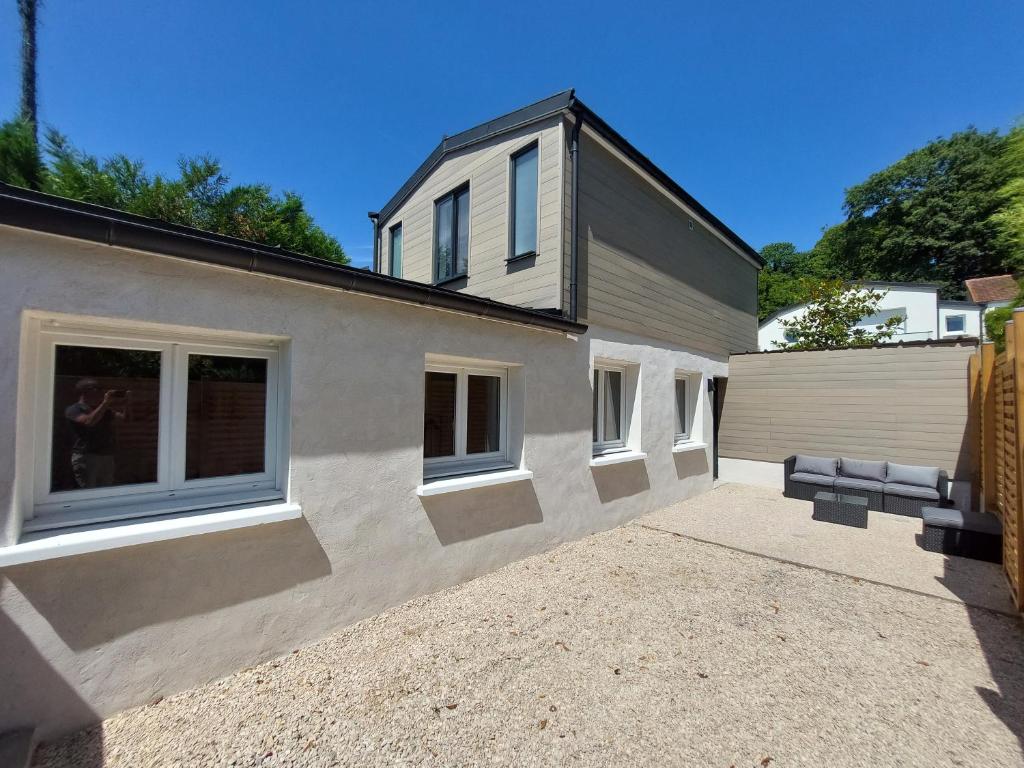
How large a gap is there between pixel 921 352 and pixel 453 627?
992cm

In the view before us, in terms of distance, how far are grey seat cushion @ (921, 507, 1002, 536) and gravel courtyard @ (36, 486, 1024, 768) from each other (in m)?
1.99

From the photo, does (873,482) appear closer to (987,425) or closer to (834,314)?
(987,425)

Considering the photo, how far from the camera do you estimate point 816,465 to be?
865 centimetres

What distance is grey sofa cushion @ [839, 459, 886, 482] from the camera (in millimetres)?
8039

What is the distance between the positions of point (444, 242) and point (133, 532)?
7208 millimetres

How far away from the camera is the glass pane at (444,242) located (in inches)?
326

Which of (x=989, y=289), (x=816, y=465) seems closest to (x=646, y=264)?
(x=816, y=465)

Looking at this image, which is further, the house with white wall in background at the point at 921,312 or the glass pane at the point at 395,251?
the house with white wall in background at the point at 921,312

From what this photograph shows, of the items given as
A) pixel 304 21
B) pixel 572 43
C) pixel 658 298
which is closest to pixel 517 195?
pixel 658 298

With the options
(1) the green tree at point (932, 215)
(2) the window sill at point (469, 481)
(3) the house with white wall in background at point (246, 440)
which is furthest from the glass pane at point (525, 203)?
(1) the green tree at point (932, 215)

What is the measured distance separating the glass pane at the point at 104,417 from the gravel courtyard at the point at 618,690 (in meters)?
1.50

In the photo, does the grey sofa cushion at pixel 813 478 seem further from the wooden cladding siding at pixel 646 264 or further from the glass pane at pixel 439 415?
the glass pane at pixel 439 415

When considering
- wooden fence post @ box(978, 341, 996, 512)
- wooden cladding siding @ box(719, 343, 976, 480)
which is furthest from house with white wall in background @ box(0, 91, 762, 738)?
wooden fence post @ box(978, 341, 996, 512)

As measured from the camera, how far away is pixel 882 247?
33.7m
